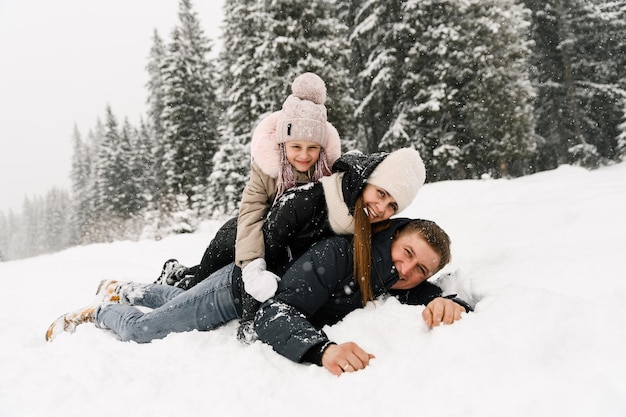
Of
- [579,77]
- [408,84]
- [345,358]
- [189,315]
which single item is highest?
[579,77]

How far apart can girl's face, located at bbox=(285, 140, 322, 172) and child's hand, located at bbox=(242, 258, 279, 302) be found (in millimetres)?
1022

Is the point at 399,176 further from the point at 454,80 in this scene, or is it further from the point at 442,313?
the point at 454,80

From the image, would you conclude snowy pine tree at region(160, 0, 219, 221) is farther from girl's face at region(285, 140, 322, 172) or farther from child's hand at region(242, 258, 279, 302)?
child's hand at region(242, 258, 279, 302)

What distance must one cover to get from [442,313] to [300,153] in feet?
5.74

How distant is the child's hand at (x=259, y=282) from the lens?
2.43m

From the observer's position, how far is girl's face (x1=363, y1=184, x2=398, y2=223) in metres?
2.57

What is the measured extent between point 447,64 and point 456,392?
13.2m

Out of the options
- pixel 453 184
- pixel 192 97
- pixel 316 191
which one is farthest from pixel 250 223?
pixel 192 97

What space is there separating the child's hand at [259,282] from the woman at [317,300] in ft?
0.21

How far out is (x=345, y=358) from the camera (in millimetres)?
1925

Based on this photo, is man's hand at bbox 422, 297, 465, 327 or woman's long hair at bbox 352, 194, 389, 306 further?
woman's long hair at bbox 352, 194, 389, 306

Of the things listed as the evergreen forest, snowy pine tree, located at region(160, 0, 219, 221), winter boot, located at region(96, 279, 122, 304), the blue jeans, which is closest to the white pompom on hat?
the blue jeans

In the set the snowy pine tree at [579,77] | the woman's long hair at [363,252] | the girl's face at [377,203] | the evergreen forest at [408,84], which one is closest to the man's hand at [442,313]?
the woman's long hair at [363,252]

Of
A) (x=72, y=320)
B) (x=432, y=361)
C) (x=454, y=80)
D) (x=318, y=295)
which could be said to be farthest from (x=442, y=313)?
(x=454, y=80)
